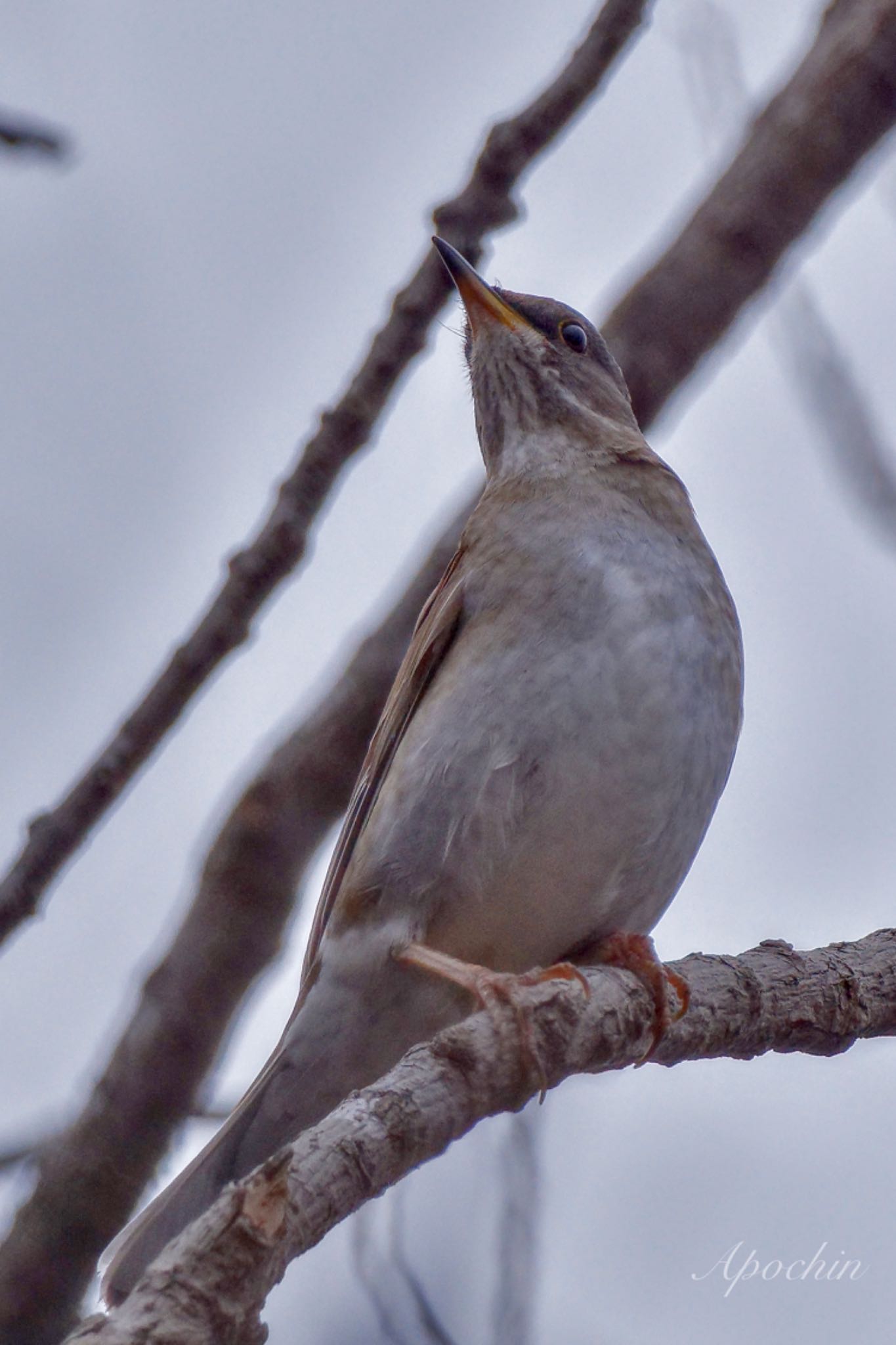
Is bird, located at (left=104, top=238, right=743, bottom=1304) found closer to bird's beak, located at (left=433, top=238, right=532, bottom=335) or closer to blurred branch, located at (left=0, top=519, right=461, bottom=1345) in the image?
blurred branch, located at (left=0, top=519, right=461, bottom=1345)

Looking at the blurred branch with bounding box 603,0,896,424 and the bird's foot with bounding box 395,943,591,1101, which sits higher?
the blurred branch with bounding box 603,0,896,424

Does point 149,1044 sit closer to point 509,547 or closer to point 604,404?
point 509,547

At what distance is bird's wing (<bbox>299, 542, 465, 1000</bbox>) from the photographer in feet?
18.0

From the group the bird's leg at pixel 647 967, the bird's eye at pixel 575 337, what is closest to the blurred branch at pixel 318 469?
the bird's leg at pixel 647 967

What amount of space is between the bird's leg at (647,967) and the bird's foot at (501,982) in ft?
0.61

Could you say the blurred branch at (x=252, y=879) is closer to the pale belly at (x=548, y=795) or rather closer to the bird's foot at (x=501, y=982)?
the pale belly at (x=548, y=795)

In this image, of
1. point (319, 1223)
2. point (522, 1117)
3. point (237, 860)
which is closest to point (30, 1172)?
point (237, 860)

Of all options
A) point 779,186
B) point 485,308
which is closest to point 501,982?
point 779,186

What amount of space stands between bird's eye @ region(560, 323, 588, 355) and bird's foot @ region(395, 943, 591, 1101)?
9.75 ft

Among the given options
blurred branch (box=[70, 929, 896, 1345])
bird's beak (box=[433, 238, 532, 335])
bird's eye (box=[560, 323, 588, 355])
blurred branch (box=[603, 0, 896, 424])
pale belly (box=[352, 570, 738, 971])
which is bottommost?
blurred branch (box=[70, 929, 896, 1345])

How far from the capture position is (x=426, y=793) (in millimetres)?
5230

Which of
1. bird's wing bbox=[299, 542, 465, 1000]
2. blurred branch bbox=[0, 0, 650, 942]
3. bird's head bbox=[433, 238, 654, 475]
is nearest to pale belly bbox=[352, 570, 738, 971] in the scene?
bird's wing bbox=[299, 542, 465, 1000]

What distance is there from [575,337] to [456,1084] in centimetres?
436

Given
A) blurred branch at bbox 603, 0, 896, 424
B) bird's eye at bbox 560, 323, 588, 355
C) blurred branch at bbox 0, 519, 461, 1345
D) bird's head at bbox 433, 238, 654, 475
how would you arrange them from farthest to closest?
bird's eye at bbox 560, 323, 588, 355 → bird's head at bbox 433, 238, 654, 475 → blurred branch at bbox 603, 0, 896, 424 → blurred branch at bbox 0, 519, 461, 1345
